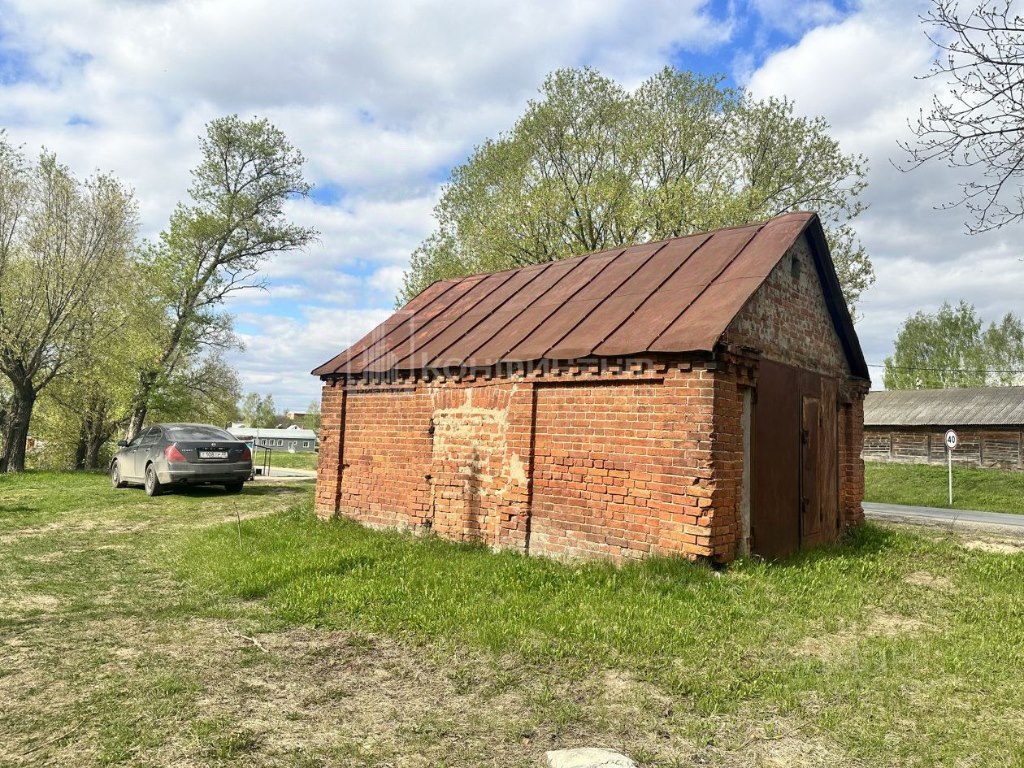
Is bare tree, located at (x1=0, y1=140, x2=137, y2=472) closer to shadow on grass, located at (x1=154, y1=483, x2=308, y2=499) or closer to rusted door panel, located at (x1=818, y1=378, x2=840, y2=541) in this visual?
shadow on grass, located at (x1=154, y1=483, x2=308, y2=499)

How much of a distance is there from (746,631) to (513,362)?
3.94m

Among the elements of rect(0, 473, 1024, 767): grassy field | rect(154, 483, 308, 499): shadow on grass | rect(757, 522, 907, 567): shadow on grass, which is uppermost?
rect(757, 522, 907, 567): shadow on grass

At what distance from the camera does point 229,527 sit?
9.04 metres

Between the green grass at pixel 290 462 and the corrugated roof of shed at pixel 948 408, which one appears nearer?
the corrugated roof of shed at pixel 948 408

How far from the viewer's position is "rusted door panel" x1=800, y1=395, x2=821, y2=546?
759 cm

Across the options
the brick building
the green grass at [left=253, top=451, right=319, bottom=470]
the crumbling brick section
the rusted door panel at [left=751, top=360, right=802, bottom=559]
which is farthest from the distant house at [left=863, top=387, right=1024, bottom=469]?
the green grass at [left=253, top=451, right=319, bottom=470]

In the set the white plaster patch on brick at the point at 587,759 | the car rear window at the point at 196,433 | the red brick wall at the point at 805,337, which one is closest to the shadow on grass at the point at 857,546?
the red brick wall at the point at 805,337

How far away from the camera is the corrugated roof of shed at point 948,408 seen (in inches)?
1085

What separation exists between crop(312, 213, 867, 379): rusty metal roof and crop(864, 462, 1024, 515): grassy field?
14.5m

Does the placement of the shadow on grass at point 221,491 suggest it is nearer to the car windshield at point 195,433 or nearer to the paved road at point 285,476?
the car windshield at point 195,433

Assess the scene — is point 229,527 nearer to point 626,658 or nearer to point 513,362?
point 513,362

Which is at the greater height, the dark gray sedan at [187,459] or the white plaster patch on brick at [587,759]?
the dark gray sedan at [187,459]

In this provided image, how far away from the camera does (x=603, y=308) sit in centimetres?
775

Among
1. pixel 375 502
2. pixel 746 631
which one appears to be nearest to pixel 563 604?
pixel 746 631
